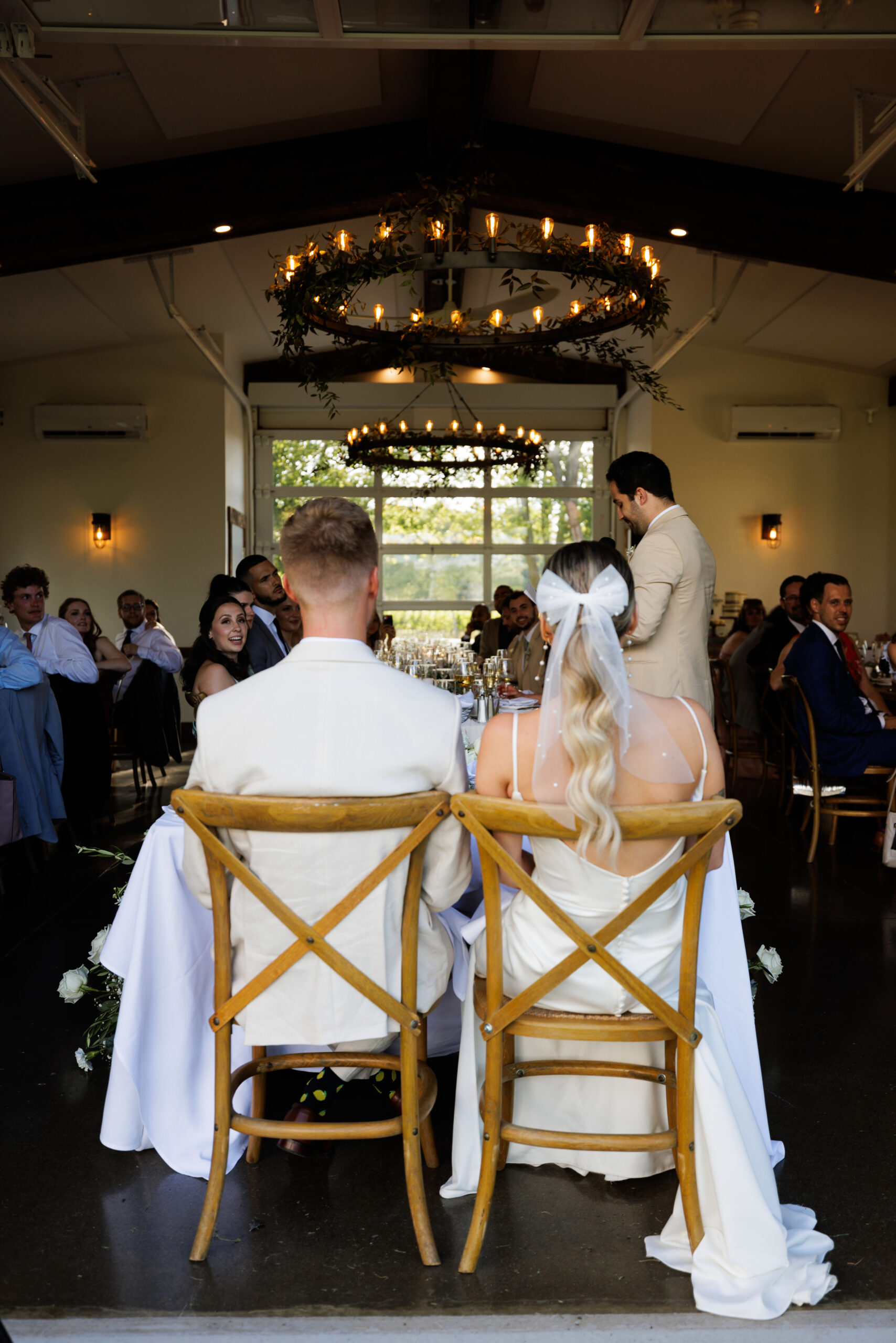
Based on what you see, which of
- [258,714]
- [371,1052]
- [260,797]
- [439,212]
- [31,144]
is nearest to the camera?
[260,797]

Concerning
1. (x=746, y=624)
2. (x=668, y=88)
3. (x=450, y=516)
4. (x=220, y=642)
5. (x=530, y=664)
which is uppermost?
(x=668, y=88)

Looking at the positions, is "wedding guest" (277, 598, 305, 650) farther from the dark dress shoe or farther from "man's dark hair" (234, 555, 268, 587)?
the dark dress shoe

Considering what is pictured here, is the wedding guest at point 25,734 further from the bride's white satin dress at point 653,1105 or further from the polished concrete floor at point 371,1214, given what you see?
the bride's white satin dress at point 653,1105

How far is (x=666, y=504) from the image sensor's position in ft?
12.2

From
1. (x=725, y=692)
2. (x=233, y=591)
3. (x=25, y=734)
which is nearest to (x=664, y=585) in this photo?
(x=233, y=591)

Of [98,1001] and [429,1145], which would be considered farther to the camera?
[98,1001]

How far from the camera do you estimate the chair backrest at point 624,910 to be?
5.76ft

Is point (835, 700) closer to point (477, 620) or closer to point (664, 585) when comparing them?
point (664, 585)

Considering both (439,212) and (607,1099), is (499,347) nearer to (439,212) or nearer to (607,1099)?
(439,212)

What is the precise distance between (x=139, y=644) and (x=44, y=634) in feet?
4.48

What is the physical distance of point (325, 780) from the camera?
1.86m

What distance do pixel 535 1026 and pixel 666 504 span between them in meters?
2.27

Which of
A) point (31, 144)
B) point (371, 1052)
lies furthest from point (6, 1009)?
point (31, 144)

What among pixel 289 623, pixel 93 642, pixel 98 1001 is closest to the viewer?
pixel 98 1001
